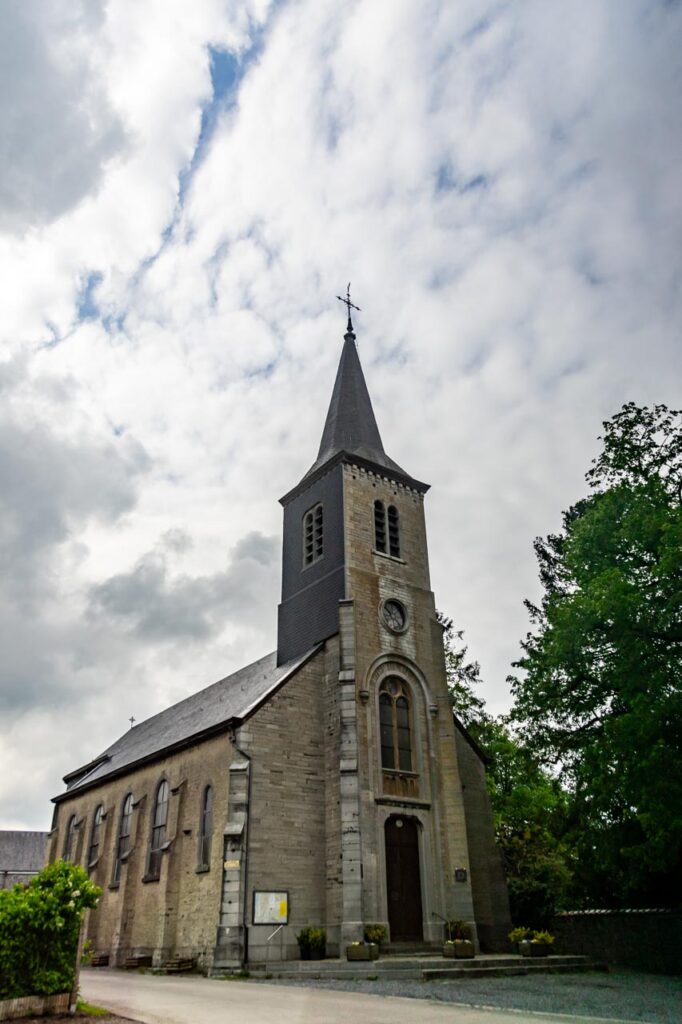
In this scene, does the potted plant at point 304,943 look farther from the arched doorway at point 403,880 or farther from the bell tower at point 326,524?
the bell tower at point 326,524

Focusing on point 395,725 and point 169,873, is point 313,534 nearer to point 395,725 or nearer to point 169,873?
point 395,725

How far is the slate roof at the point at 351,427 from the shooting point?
102 ft

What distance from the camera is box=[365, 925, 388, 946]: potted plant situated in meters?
21.3

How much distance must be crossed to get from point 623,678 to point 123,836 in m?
22.6

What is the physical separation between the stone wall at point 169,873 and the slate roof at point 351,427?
12141mm

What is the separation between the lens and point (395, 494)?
3073 cm

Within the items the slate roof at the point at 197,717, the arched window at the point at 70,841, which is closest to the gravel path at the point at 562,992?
the slate roof at the point at 197,717

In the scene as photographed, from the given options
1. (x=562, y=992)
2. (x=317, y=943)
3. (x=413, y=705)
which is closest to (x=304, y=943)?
(x=317, y=943)

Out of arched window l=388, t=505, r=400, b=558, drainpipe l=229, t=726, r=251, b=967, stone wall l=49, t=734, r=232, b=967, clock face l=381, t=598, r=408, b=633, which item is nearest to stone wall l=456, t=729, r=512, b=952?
clock face l=381, t=598, r=408, b=633

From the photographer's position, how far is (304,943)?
21672 millimetres

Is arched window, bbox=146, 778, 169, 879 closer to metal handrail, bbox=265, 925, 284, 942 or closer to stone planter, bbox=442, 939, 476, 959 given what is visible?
metal handrail, bbox=265, 925, 284, 942

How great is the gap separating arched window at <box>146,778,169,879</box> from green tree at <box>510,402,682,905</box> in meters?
13.9

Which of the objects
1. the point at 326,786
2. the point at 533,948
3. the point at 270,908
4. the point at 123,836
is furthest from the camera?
the point at 123,836

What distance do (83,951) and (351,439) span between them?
22809mm
